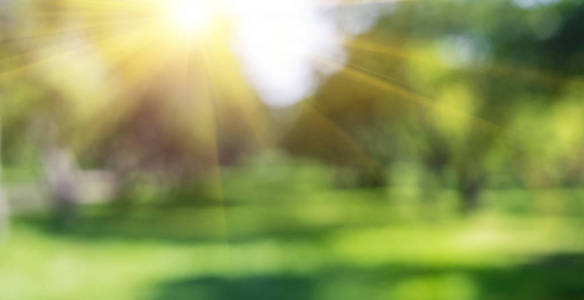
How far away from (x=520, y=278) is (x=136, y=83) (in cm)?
980

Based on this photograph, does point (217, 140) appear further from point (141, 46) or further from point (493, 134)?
point (493, 134)

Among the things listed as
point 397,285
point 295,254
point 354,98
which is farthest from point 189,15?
point 397,285

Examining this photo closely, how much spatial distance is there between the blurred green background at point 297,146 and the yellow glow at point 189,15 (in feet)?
0.26

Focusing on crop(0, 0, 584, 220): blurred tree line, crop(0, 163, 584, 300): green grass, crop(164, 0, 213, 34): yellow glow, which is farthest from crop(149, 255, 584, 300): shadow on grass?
crop(164, 0, 213, 34): yellow glow

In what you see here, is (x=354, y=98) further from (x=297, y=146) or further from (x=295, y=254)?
(x=297, y=146)

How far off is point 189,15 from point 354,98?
4.25 m

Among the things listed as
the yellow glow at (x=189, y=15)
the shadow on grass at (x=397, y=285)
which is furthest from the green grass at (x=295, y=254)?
the yellow glow at (x=189, y=15)

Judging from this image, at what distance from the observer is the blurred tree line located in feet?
26.9

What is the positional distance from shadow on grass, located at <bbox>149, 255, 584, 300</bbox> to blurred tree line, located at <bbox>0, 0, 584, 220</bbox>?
2394 millimetres

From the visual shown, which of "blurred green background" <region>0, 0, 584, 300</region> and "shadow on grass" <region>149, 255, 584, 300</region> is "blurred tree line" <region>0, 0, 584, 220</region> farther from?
"shadow on grass" <region>149, 255, 584, 300</region>

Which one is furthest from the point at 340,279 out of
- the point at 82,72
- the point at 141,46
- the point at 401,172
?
the point at 401,172

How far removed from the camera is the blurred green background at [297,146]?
296 inches

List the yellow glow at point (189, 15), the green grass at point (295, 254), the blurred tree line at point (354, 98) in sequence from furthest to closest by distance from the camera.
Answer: the yellow glow at point (189, 15) → the blurred tree line at point (354, 98) → the green grass at point (295, 254)

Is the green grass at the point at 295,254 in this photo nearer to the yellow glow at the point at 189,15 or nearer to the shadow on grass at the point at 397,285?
the shadow on grass at the point at 397,285
